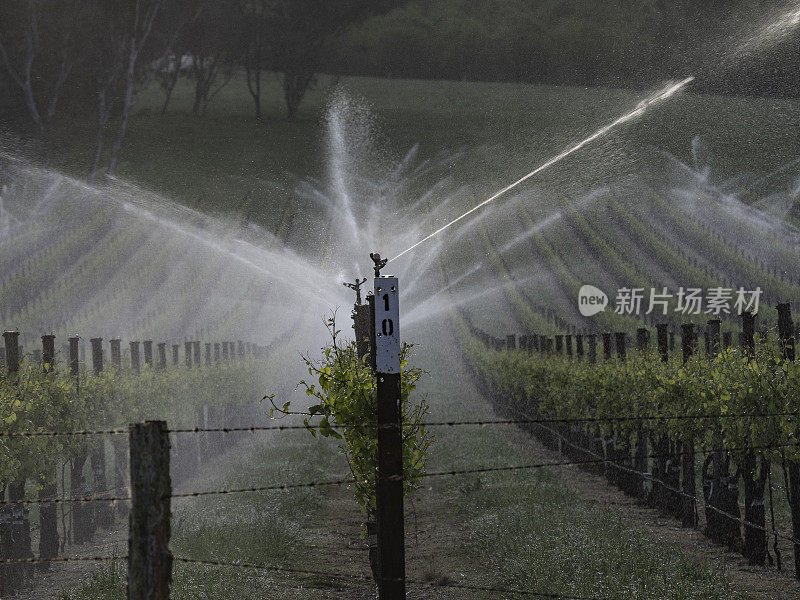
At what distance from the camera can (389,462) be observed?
7801 mm

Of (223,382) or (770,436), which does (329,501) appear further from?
(223,382)

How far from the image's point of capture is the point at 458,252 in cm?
14900

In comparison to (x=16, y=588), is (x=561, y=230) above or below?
above

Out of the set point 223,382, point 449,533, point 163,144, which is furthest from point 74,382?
point 163,144

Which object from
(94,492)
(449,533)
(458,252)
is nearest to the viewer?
(449,533)

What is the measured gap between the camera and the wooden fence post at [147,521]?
20.4 feet

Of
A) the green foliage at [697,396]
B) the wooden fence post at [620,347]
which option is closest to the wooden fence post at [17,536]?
the green foliage at [697,396]

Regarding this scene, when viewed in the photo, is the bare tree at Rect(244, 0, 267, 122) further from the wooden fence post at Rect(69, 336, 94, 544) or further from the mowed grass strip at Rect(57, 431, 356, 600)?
the wooden fence post at Rect(69, 336, 94, 544)

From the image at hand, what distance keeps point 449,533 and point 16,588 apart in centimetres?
627

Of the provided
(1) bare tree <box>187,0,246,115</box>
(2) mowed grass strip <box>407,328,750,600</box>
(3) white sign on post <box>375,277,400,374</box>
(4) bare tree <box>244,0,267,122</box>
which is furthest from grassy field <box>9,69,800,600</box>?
(1) bare tree <box>187,0,246,115</box>

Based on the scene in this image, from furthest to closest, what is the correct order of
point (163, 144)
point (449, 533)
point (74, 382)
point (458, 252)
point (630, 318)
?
point (458, 252), point (163, 144), point (630, 318), point (74, 382), point (449, 533)

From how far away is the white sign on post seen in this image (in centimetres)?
809

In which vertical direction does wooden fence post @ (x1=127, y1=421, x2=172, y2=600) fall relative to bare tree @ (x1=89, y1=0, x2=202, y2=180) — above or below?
below

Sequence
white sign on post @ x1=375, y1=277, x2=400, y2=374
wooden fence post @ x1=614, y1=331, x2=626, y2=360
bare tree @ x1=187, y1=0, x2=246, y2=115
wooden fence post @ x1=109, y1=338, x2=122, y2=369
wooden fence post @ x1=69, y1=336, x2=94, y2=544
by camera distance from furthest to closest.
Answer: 1. bare tree @ x1=187, y1=0, x2=246, y2=115
2. wooden fence post @ x1=109, y1=338, x2=122, y2=369
3. wooden fence post @ x1=614, y1=331, x2=626, y2=360
4. wooden fence post @ x1=69, y1=336, x2=94, y2=544
5. white sign on post @ x1=375, y1=277, x2=400, y2=374
